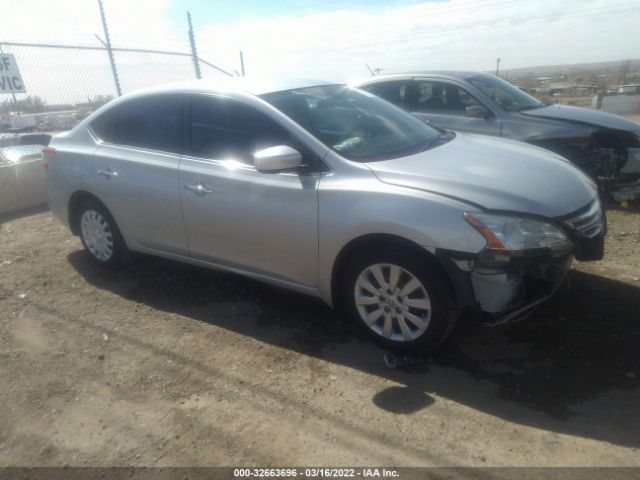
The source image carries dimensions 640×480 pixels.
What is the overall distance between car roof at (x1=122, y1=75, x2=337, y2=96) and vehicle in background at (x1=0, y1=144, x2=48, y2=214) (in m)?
4.00

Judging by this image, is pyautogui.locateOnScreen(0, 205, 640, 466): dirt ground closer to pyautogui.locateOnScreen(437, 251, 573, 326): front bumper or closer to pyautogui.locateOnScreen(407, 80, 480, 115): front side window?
pyautogui.locateOnScreen(437, 251, 573, 326): front bumper

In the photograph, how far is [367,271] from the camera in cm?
309

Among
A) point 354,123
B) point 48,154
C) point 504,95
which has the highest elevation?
point 354,123

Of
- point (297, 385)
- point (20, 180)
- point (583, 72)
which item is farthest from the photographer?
point (583, 72)

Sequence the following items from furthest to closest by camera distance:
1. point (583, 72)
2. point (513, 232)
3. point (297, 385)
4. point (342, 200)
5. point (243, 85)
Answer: point (583, 72)
point (243, 85)
point (342, 200)
point (297, 385)
point (513, 232)

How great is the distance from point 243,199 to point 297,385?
4.33ft

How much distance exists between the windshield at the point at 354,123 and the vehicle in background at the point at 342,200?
2cm

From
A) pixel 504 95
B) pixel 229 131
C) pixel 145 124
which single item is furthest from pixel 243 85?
pixel 504 95

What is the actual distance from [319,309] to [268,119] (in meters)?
1.46

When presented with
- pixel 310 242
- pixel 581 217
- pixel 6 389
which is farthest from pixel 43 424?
pixel 581 217

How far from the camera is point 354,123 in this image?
3.71 meters

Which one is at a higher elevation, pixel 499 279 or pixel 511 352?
pixel 499 279

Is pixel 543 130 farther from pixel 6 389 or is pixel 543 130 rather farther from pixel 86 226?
pixel 6 389

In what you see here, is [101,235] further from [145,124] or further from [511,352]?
[511,352]
